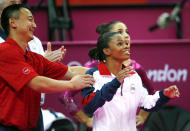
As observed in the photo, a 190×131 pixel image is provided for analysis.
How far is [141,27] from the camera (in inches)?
303

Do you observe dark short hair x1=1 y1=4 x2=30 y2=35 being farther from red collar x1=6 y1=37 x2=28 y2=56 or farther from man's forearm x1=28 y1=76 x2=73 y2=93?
man's forearm x1=28 y1=76 x2=73 y2=93

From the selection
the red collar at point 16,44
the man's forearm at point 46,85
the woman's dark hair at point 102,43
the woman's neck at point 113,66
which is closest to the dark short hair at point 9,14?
the red collar at point 16,44

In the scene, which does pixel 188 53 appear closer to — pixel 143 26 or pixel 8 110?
pixel 143 26

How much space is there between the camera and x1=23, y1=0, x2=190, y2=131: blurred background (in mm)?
5871

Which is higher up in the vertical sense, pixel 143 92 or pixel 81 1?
pixel 81 1

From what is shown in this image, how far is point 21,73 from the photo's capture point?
3285mm

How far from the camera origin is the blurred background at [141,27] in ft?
19.3

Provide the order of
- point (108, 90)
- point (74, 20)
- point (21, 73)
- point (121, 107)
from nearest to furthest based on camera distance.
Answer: point (21, 73) → point (108, 90) → point (121, 107) → point (74, 20)

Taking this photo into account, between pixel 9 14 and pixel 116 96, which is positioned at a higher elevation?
pixel 9 14

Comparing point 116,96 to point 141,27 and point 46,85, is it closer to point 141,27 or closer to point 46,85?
point 46,85

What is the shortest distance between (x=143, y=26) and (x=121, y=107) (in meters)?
4.00

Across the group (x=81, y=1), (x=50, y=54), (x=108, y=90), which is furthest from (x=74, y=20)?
(x=108, y=90)

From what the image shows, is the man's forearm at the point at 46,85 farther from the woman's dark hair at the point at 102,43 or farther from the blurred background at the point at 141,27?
the blurred background at the point at 141,27

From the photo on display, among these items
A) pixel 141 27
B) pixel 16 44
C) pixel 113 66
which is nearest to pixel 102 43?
pixel 113 66
